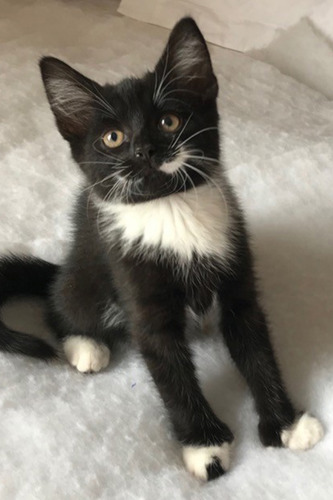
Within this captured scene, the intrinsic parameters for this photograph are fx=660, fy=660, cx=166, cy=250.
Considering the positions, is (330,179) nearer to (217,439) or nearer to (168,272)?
(168,272)

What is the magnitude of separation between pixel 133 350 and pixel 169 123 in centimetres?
48

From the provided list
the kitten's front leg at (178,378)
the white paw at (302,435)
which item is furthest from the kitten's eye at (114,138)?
the white paw at (302,435)

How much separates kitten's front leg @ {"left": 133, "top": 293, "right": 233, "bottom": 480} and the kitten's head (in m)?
0.19

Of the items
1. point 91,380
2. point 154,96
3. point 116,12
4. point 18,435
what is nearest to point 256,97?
point 116,12

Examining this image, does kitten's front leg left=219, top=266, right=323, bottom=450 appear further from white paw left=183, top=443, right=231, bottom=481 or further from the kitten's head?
the kitten's head

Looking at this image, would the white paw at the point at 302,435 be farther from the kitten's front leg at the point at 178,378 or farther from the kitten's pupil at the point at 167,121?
the kitten's pupil at the point at 167,121

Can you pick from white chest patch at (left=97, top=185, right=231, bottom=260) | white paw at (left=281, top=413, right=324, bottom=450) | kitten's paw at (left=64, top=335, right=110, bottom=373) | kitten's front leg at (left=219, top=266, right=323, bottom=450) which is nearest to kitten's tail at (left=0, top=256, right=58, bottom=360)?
kitten's paw at (left=64, top=335, right=110, bottom=373)

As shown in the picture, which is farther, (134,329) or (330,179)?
(330,179)

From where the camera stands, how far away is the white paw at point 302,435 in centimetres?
107

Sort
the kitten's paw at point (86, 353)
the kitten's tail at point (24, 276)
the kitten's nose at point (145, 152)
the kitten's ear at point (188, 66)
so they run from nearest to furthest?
the kitten's nose at point (145, 152), the kitten's ear at point (188, 66), the kitten's paw at point (86, 353), the kitten's tail at point (24, 276)

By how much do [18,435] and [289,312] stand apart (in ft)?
1.86

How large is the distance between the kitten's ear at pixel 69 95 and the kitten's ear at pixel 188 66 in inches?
4.9

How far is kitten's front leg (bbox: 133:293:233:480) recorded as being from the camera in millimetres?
1062

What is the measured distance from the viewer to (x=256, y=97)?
6.31 ft
